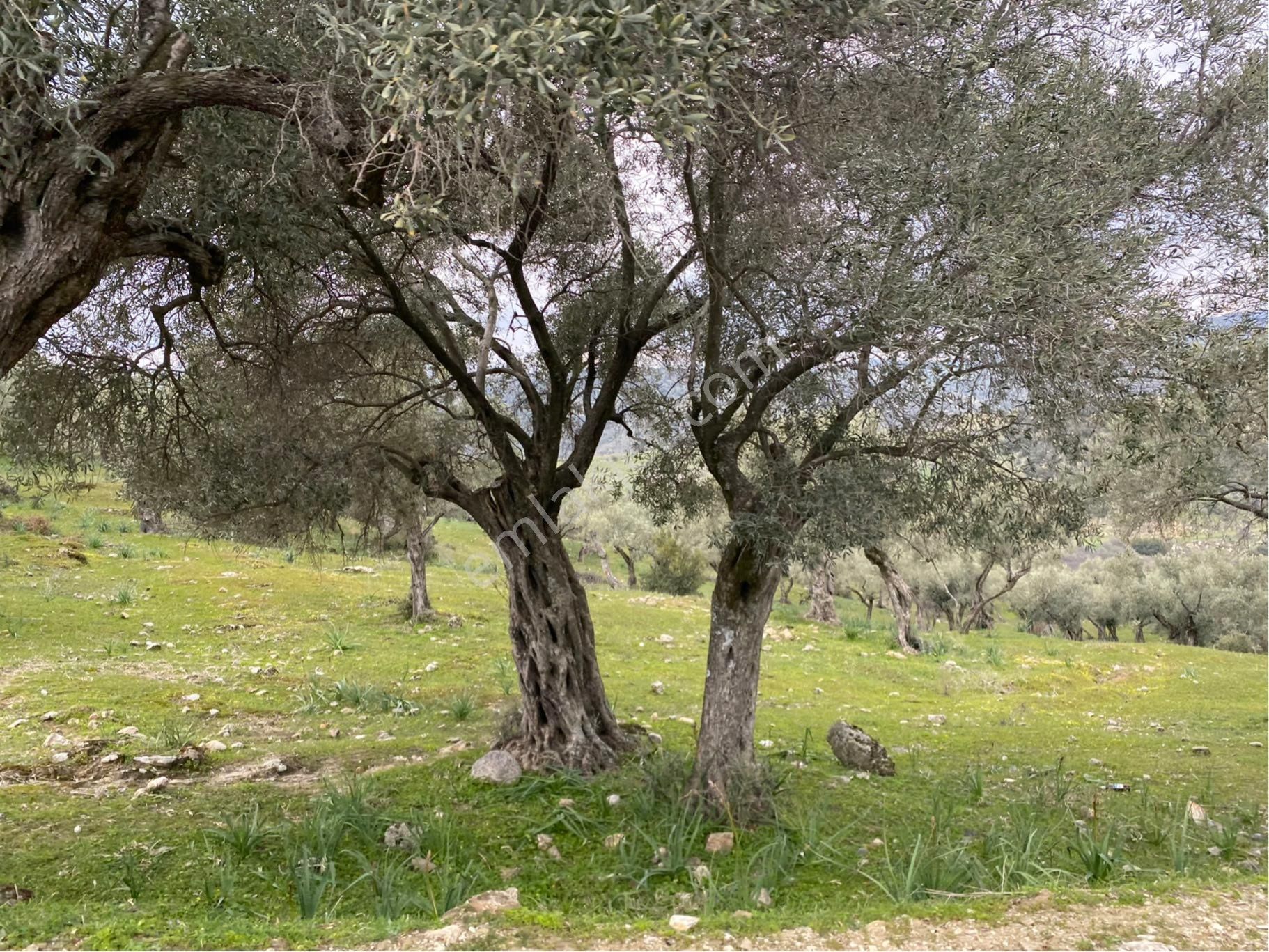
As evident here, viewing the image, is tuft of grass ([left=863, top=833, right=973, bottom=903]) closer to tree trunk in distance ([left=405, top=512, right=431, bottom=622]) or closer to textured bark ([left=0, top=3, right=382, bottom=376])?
textured bark ([left=0, top=3, right=382, bottom=376])

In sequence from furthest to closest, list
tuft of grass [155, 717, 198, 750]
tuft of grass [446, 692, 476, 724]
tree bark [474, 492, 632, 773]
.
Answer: tuft of grass [446, 692, 476, 724] < tuft of grass [155, 717, 198, 750] < tree bark [474, 492, 632, 773]

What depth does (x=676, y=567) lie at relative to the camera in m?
41.5

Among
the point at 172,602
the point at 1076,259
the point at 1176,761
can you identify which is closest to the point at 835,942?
the point at 1076,259

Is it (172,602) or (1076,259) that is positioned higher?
(1076,259)

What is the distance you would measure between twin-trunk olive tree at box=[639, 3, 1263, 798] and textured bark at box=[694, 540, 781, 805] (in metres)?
0.02

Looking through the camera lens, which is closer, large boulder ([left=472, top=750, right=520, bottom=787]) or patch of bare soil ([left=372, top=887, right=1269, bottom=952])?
patch of bare soil ([left=372, top=887, right=1269, bottom=952])

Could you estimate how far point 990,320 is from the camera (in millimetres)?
5621

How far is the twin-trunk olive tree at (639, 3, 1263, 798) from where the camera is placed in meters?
5.66

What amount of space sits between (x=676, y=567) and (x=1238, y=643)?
2854cm

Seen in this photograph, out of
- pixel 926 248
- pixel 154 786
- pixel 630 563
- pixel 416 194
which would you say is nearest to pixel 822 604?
pixel 630 563

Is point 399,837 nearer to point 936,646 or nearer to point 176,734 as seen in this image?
point 176,734

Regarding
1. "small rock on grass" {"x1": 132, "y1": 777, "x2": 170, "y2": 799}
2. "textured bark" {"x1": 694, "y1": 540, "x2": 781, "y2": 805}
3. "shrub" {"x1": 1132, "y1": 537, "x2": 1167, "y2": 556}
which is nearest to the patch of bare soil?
"textured bark" {"x1": 694, "y1": 540, "x2": 781, "y2": 805}

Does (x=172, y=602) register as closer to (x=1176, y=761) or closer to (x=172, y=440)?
(x=172, y=440)

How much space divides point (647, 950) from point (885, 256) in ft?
15.0
